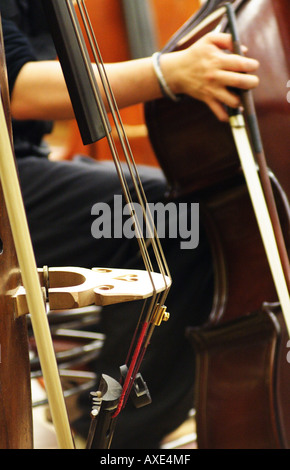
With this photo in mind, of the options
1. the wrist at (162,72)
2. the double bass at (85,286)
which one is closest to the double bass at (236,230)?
the wrist at (162,72)

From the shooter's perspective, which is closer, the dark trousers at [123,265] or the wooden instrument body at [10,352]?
the wooden instrument body at [10,352]

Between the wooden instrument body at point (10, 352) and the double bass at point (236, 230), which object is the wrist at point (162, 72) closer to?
the double bass at point (236, 230)

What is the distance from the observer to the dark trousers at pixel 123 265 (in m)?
0.83

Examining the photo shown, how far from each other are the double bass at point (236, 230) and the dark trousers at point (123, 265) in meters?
0.07

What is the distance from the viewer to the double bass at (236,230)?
0.75 m

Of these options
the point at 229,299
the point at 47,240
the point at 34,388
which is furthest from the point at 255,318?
the point at 34,388

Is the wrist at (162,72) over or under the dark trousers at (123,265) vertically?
over

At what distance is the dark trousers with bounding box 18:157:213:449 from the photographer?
83 centimetres

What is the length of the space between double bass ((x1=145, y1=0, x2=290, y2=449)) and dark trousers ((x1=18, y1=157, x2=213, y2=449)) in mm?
68

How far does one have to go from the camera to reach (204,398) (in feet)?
2.62

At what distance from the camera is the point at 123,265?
849 millimetres

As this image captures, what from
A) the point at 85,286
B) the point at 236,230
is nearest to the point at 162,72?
the point at 236,230

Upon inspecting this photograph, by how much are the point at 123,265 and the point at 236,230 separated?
169mm
